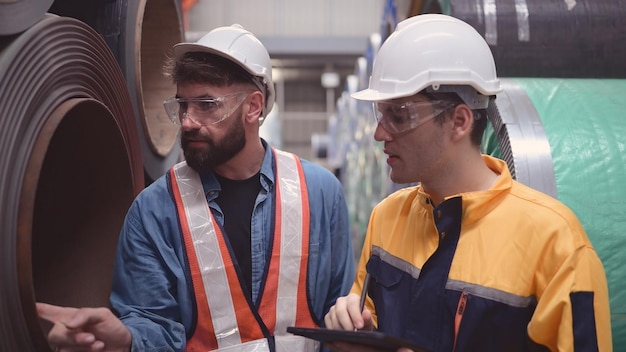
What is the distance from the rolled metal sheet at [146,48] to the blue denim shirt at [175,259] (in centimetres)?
80

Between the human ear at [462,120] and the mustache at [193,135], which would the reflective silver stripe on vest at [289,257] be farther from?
the human ear at [462,120]

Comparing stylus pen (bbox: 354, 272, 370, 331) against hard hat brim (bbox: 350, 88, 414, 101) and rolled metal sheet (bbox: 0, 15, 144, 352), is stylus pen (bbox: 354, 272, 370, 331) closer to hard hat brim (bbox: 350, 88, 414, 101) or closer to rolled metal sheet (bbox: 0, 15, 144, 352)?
hard hat brim (bbox: 350, 88, 414, 101)

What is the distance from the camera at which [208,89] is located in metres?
2.08

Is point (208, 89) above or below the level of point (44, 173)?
above

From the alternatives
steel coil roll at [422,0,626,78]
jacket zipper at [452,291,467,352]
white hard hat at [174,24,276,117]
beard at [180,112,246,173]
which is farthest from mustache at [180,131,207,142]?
steel coil roll at [422,0,626,78]

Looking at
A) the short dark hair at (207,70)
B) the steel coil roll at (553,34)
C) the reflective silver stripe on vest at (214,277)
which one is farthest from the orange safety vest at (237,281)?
the steel coil roll at (553,34)

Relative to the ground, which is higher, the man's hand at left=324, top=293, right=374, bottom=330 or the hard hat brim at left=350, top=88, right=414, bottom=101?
the hard hat brim at left=350, top=88, right=414, bottom=101

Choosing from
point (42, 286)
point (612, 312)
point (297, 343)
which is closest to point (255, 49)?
point (297, 343)

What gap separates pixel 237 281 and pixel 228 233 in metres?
0.14

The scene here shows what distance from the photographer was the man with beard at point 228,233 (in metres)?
1.98

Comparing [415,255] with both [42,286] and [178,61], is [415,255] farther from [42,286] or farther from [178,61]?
[42,286]

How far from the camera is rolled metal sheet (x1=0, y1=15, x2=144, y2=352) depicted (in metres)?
1.68

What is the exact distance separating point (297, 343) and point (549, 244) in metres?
0.77

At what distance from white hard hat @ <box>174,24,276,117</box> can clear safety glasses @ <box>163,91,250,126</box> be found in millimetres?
101
